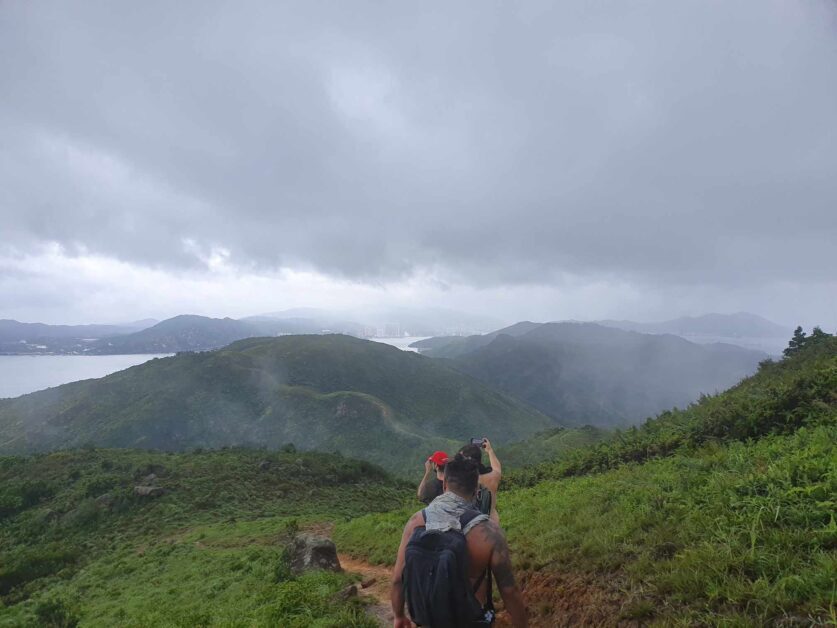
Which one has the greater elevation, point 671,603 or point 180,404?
point 671,603

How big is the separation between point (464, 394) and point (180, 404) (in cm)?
8946

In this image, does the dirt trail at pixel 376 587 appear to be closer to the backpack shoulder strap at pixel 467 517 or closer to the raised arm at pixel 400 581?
the raised arm at pixel 400 581

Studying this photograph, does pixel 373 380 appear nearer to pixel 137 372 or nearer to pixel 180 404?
pixel 180 404

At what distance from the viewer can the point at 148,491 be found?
30.9m

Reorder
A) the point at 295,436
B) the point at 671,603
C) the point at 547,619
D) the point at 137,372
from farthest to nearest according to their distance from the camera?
the point at 137,372, the point at 295,436, the point at 547,619, the point at 671,603

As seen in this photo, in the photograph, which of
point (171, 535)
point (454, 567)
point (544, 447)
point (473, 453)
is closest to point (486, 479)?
point (473, 453)

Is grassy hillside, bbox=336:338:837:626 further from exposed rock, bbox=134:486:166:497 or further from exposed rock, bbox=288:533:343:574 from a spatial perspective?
exposed rock, bbox=134:486:166:497

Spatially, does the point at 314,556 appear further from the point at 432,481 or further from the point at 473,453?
the point at 473,453

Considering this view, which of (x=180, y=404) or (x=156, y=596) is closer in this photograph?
(x=156, y=596)

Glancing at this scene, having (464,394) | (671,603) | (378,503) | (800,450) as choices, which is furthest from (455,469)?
(464,394)

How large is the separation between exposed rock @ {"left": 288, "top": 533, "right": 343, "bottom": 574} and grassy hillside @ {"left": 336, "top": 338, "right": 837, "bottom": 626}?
4.71m

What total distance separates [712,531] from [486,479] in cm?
304

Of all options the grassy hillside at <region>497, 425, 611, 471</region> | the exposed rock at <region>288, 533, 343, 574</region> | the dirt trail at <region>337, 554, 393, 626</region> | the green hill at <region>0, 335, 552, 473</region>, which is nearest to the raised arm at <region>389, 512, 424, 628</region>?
the dirt trail at <region>337, 554, 393, 626</region>

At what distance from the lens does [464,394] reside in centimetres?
14812
